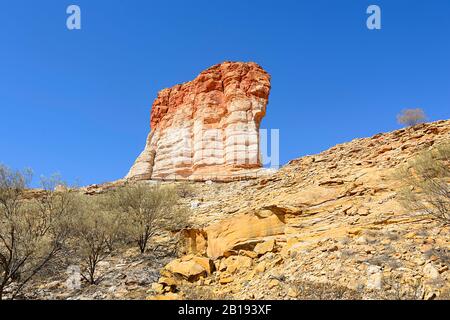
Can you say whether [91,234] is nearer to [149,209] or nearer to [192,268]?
[149,209]

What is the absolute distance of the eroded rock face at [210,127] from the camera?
40.7m

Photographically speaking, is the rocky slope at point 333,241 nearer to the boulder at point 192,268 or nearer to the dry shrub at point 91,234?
the boulder at point 192,268

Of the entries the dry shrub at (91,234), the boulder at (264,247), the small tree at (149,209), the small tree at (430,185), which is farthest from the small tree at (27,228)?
the small tree at (430,185)

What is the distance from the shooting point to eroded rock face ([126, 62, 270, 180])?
40719mm

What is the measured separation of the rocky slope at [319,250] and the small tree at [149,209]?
102 centimetres

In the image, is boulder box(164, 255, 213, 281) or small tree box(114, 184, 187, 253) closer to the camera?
boulder box(164, 255, 213, 281)

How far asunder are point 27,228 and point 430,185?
12.3m

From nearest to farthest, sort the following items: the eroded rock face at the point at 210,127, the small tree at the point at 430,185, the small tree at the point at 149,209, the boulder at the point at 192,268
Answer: the small tree at the point at 430,185 → the boulder at the point at 192,268 → the small tree at the point at 149,209 → the eroded rock face at the point at 210,127

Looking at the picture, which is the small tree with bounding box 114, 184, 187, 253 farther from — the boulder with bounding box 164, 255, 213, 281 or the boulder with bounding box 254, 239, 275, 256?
the boulder with bounding box 254, 239, 275, 256

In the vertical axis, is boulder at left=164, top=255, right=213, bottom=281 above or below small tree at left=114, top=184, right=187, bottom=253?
below

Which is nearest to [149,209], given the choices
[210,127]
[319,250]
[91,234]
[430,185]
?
[91,234]

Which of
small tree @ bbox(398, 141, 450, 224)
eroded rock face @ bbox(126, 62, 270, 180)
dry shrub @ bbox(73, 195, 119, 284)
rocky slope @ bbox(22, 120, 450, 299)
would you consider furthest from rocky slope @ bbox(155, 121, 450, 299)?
eroded rock face @ bbox(126, 62, 270, 180)

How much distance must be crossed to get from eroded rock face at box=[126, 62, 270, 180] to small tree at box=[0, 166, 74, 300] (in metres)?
24.3

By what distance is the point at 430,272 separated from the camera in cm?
704
